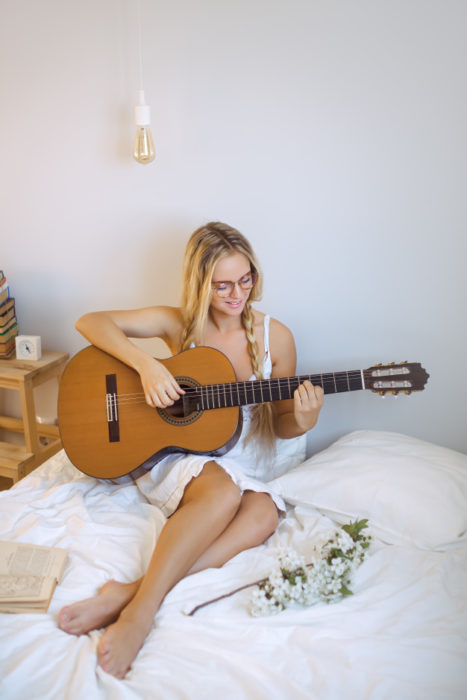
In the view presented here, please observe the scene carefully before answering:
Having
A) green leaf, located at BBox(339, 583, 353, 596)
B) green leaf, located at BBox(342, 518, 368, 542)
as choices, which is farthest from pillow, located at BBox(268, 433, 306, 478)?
green leaf, located at BBox(339, 583, 353, 596)

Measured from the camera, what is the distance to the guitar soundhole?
156 centimetres

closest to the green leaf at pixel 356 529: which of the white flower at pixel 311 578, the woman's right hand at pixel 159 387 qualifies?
the white flower at pixel 311 578

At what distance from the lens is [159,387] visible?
→ 152 centimetres

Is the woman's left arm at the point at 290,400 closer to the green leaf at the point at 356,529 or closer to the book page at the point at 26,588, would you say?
the green leaf at the point at 356,529

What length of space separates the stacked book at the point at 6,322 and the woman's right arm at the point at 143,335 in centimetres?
67

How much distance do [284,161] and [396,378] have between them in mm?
853

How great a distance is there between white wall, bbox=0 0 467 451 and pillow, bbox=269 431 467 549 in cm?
29

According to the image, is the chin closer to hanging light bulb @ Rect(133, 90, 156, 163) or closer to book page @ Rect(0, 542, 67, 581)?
hanging light bulb @ Rect(133, 90, 156, 163)

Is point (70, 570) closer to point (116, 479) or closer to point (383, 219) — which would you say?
point (116, 479)

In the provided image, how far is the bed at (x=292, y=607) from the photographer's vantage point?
38.7 inches

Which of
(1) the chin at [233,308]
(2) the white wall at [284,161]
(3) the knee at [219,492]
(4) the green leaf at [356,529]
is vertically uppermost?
(2) the white wall at [284,161]

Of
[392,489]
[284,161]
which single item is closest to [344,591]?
[392,489]

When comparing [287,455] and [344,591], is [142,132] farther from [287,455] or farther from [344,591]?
[344,591]

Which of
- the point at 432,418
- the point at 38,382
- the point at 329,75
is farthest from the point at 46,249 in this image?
the point at 432,418
